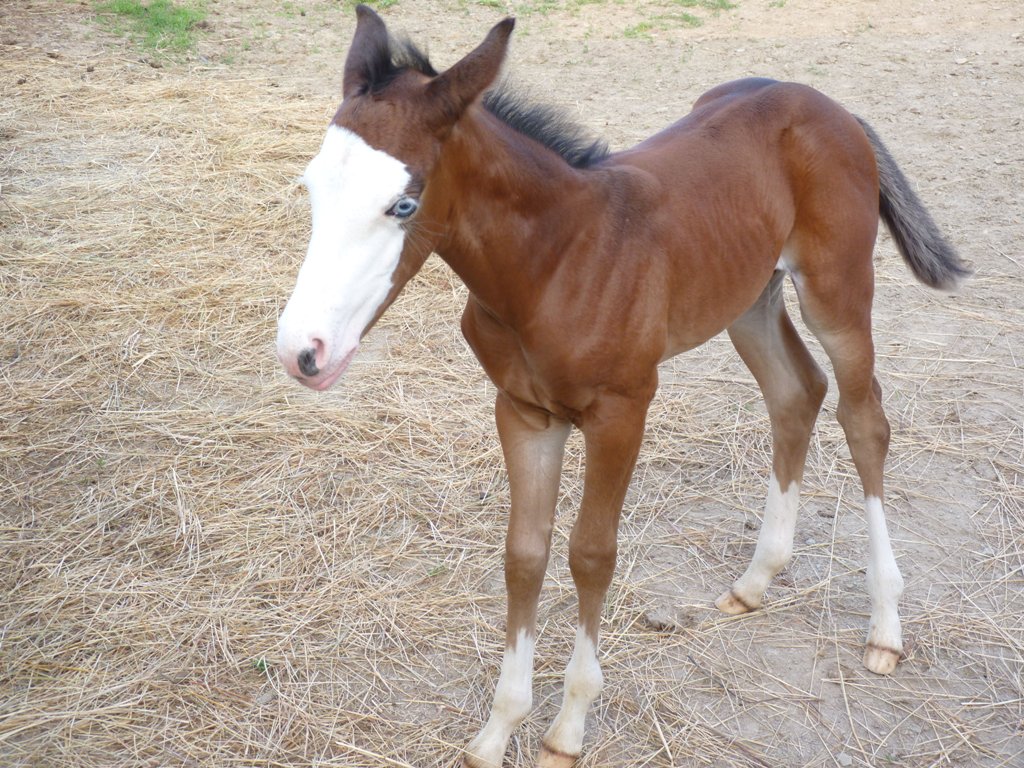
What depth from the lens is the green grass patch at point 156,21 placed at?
791cm

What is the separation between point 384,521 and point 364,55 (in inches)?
71.2

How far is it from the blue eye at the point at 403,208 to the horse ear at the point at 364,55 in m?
0.26

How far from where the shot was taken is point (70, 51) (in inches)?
303

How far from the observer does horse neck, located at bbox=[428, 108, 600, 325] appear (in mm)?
1915

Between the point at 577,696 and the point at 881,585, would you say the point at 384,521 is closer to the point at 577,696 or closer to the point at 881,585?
the point at 577,696

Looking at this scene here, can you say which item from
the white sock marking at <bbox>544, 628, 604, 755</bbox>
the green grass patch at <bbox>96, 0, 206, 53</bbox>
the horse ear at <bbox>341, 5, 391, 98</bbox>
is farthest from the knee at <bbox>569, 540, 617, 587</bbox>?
the green grass patch at <bbox>96, 0, 206, 53</bbox>

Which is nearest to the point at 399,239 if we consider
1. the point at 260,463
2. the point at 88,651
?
the point at 88,651

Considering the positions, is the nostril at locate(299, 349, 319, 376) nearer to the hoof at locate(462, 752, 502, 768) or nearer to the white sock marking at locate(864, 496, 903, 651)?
the hoof at locate(462, 752, 502, 768)

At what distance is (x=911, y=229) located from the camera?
9.46ft

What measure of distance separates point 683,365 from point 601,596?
204 cm

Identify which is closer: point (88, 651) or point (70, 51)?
point (88, 651)

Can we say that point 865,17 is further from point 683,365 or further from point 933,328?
point 683,365

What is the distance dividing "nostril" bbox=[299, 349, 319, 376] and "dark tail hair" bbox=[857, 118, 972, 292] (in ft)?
6.50

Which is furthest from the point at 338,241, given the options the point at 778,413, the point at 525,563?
the point at 778,413
